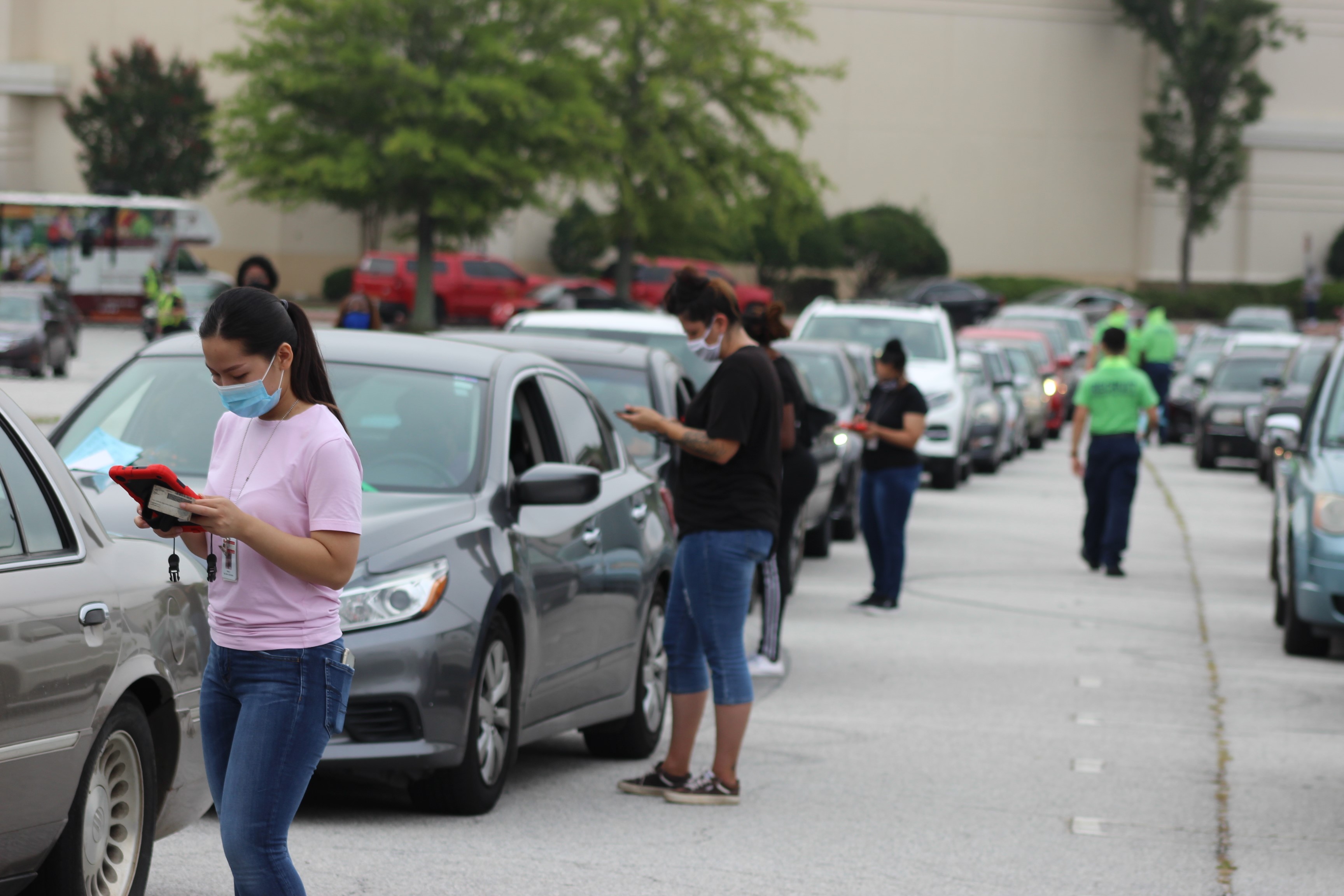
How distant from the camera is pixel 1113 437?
15.5 metres

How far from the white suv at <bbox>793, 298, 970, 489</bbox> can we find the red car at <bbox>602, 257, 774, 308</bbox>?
1227 inches

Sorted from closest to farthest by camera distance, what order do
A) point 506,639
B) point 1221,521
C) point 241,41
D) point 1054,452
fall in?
point 506,639, point 1221,521, point 1054,452, point 241,41

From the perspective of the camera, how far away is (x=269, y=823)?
3.99 metres

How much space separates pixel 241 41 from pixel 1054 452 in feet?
127

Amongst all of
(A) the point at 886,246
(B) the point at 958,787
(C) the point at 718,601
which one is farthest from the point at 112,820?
(A) the point at 886,246

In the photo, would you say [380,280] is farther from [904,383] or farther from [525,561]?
[525,561]

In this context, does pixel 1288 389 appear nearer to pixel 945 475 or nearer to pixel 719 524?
pixel 945 475

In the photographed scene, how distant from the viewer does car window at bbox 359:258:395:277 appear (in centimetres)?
5238

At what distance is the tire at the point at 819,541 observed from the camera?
53.4 feet

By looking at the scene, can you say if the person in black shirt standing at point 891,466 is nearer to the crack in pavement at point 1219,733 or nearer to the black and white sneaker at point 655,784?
the crack in pavement at point 1219,733

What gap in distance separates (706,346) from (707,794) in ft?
5.36

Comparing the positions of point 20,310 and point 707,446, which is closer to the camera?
point 707,446

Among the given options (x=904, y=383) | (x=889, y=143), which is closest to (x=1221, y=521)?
(x=904, y=383)

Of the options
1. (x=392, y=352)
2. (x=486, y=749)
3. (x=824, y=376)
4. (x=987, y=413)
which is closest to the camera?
(x=486, y=749)
